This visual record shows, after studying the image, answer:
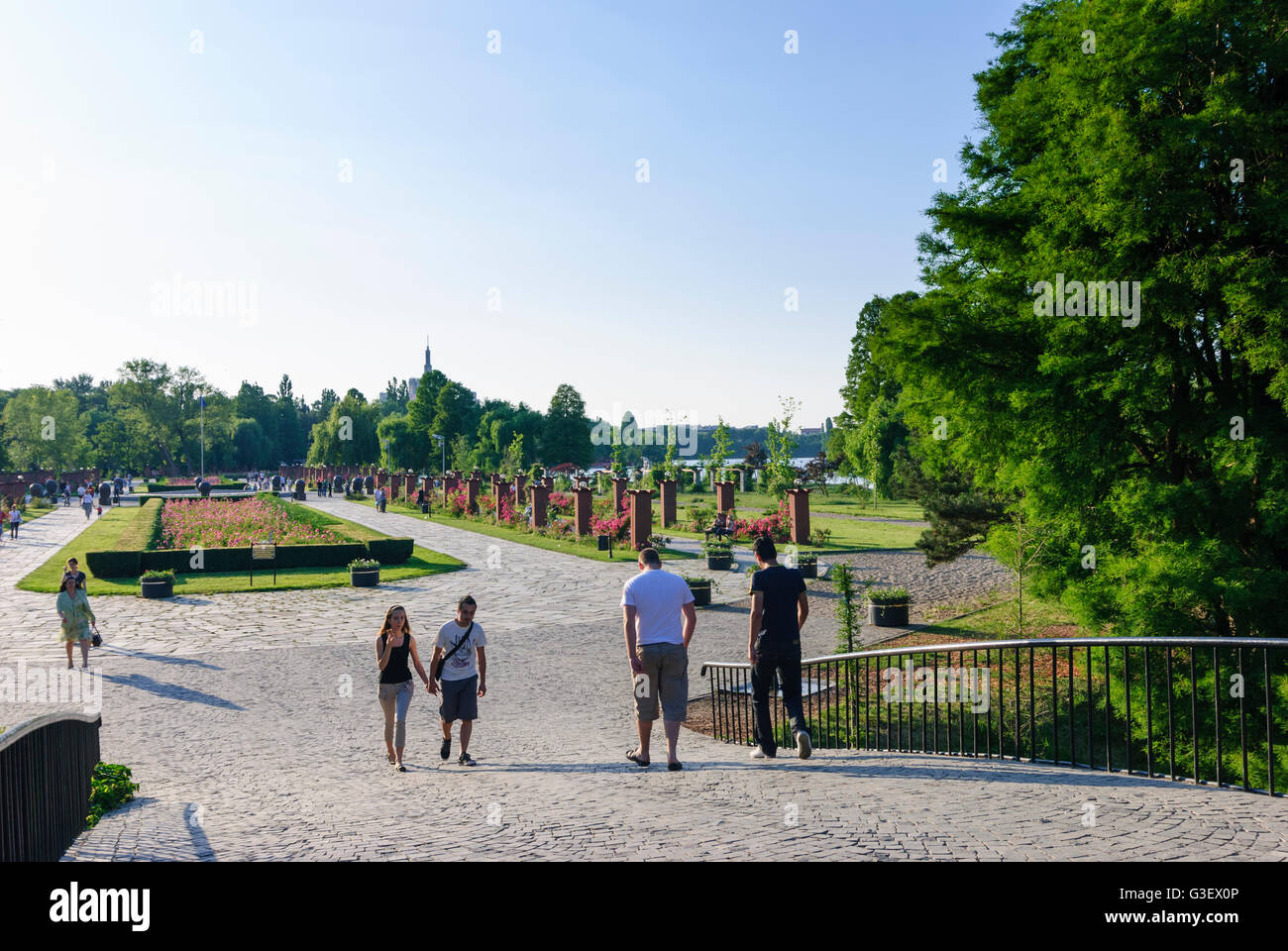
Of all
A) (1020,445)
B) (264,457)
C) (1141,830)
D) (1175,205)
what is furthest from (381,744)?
(264,457)

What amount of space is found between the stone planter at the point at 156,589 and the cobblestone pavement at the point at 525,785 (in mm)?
3720

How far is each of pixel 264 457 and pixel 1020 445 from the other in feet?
429

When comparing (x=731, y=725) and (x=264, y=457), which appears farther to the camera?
(x=264, y=457)

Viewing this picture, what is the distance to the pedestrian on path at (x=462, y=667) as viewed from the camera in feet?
26.9

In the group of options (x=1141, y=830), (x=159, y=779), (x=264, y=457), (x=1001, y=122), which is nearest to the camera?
(x=1141, y=830)

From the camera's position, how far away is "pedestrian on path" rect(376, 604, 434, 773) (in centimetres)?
819

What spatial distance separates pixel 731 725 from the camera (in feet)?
35.7

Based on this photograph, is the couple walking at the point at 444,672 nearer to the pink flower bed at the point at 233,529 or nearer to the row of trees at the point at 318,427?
the pink flower bed at the point at 233,529

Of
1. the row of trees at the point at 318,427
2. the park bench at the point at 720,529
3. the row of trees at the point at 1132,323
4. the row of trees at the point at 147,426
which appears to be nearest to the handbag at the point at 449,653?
the row of trees at the point at 1132,323

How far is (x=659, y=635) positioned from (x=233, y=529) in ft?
96.2

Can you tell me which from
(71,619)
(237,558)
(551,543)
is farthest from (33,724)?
(551,543)

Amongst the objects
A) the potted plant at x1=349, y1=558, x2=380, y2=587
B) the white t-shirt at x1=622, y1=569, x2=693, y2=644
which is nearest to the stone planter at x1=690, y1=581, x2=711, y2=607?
the potted plant at x1=349, y1=558, x2=380, y2=587

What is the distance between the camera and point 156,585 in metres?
20.3
